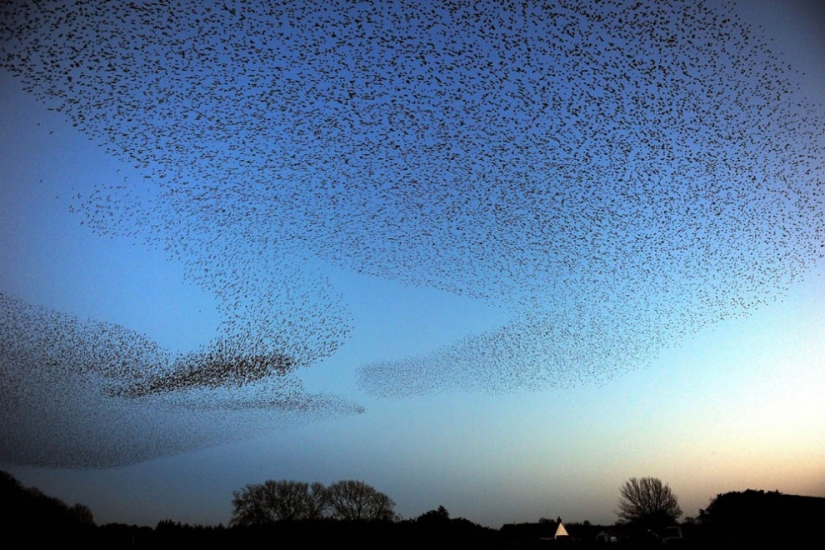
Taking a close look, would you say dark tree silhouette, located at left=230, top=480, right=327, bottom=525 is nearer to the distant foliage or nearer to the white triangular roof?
the distant foliage

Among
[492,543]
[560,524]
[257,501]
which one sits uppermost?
[492,543]

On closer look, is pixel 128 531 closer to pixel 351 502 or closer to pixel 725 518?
pixel 351 502

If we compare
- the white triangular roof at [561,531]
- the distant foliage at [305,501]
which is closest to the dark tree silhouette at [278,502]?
the distant foliage at [305,501]

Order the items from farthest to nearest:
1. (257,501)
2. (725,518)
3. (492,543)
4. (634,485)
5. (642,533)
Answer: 1. (634,485)
2. (257,501)
3. (642,533)
4. (725,518)
5. (492,543)

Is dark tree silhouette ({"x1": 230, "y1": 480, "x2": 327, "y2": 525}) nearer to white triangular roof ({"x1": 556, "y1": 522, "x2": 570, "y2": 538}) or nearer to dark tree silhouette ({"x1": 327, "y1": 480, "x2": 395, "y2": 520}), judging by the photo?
dark tree silhouette ({"x1": 327, "y1": 480, "x2": 395, "y2": 520})

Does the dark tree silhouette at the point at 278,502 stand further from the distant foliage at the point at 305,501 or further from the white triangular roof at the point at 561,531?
the white triangular roof at the point at 561,531

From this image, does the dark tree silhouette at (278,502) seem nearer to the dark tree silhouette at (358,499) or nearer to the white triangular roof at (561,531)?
the dark tree silhouette at (358,499)

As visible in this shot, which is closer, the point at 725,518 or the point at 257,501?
the point at 725,518

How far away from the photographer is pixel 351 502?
82.2 m

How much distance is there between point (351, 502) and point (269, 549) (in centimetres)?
6553

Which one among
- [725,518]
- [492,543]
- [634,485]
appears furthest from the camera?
[634,485]

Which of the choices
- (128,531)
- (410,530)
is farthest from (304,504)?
(410,530)

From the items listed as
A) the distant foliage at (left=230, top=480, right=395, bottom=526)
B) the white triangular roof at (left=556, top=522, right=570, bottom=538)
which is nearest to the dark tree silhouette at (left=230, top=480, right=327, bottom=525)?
the distant foliage at (left=230, top=480, right=395, bottom=526)

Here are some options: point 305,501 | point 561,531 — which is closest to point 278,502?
point 305,501
